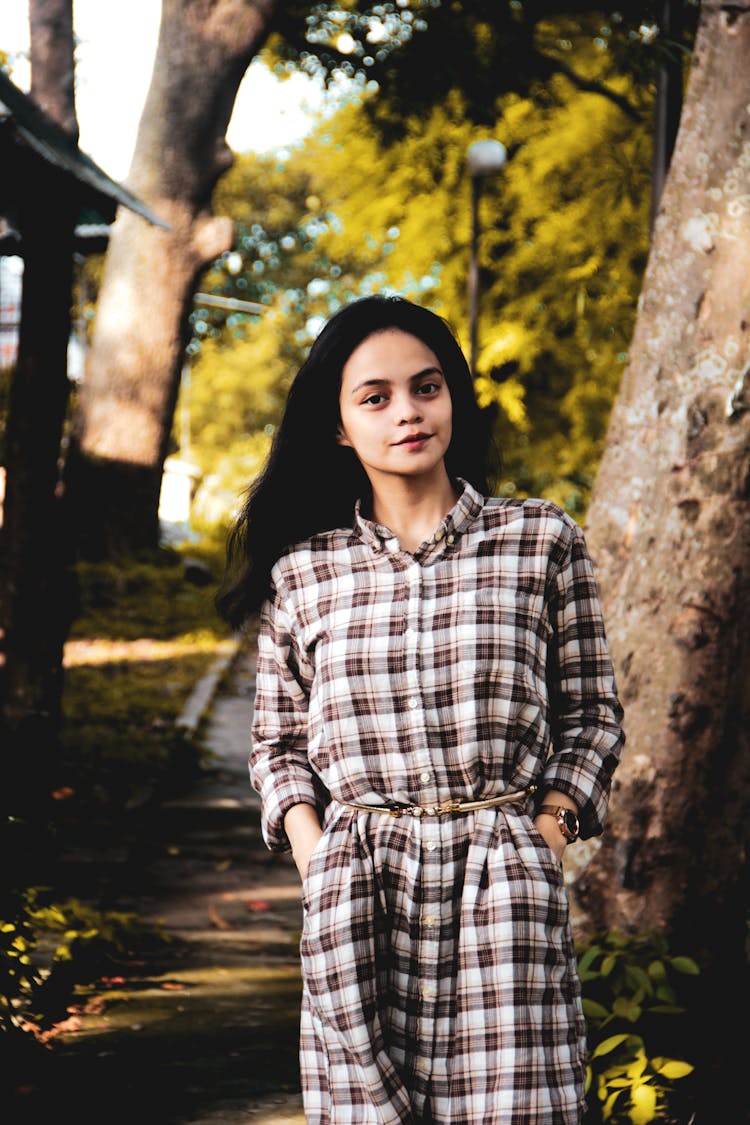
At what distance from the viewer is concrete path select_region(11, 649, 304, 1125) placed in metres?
3.99

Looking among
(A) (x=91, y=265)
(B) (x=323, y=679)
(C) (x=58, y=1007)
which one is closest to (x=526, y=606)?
(B) (x=323, y=679)

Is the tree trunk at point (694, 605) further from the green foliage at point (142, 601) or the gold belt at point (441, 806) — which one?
the green foliage at point (142, 601)

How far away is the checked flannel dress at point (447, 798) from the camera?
7.25 feet

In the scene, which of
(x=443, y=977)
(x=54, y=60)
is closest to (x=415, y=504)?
(x=443, y=977)

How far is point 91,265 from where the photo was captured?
42.6 m

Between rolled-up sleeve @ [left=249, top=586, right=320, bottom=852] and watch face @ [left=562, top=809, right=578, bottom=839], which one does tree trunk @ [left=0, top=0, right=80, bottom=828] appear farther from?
watch face @ [left=562, top=809, right=578, bottom=839]

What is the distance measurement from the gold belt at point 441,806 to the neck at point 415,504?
48 cm

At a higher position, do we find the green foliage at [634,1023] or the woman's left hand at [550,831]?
the woman's left hand at [550,831]

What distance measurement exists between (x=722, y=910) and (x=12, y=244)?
4646mm

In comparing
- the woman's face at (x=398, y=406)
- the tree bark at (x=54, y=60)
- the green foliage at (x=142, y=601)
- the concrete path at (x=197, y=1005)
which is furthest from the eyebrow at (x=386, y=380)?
the green foliage at (x=142, y=601)

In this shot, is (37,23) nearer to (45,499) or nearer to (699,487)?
(45,499)

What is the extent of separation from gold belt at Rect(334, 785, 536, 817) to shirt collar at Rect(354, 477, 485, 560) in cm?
44

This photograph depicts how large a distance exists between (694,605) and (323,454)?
1.93 metres

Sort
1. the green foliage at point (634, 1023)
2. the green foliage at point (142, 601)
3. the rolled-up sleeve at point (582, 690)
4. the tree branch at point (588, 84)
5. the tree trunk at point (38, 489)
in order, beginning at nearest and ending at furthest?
the rolled-up sleeve at point (582, 690)
the green foliage at point (634, 1023)
the tree trunk at point (38, 489)
the tree branch at point (588, 84)
the green foliage at point (142, 601)
